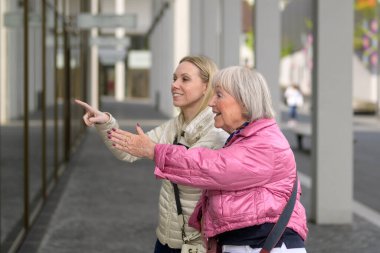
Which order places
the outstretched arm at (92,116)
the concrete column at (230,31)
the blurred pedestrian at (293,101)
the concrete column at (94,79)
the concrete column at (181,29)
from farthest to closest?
the concrete column at (181,29), the concrete column at (94,79), the blurred pedestrian at (293,101), the concrete column at (230,31), the outstretched arm at (92,116)

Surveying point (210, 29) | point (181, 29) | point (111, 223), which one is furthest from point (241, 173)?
point (181, 29)

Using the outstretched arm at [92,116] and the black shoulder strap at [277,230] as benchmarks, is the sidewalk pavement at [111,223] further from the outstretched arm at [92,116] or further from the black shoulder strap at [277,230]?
the black shoulder strap at [277,230]

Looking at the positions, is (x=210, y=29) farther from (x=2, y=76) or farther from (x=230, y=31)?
(x=2, y=76)

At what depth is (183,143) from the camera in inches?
150

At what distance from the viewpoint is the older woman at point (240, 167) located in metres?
2.92

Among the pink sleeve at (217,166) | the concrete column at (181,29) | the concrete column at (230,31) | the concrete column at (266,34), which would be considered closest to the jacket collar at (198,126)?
the pink sleeve at (217,166)

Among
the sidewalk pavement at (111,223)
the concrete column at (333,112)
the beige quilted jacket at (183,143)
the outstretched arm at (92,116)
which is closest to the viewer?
the outstretched arm at (92,116)

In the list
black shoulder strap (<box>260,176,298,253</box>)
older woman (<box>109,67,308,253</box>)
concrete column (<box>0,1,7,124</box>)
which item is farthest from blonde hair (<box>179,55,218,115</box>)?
concrete column (<box>0,1,7,124</box>)

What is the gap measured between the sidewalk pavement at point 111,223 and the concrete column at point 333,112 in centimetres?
28

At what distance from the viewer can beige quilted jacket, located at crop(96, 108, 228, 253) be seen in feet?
12.0

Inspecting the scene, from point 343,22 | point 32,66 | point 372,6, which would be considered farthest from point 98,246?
point 372,6

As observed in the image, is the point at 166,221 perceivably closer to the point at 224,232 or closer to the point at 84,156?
the point at 224,232

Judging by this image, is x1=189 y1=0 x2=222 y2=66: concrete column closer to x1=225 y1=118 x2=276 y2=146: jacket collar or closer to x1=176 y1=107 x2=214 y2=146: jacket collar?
x1=176 y1=107 x2=214 y2=146: jacket collar

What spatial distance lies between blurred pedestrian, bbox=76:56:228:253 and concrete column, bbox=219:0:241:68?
12843 millimetres
